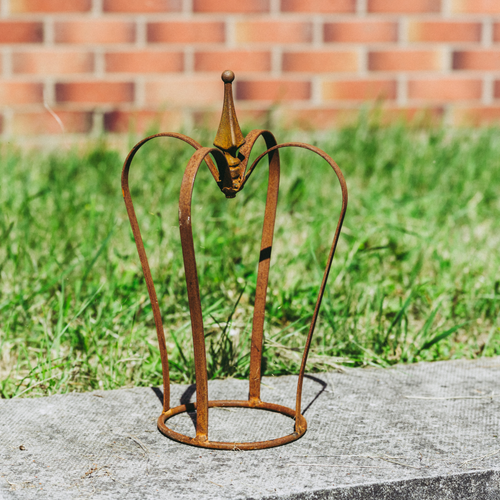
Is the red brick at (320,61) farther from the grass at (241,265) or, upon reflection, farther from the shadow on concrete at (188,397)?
the shadow on concrete at (188,397)

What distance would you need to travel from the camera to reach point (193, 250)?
47.8 inches

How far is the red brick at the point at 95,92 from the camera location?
3.53 metres

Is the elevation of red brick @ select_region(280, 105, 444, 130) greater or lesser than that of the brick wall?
lesser

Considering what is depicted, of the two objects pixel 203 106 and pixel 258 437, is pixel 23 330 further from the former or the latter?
pixel 203 106

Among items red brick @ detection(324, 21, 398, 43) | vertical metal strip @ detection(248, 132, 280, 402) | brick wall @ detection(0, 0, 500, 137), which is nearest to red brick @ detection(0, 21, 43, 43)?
brick wall @ detection(0, 0, 500, 137)

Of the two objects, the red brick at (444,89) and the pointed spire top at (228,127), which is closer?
the pointed spire top at (228,127)

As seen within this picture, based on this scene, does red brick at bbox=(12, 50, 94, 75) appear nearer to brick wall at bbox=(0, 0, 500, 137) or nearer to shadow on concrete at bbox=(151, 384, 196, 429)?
brick wall at bbox=(0, 0, 500, 137)

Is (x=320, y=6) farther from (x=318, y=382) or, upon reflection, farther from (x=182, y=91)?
(x=318, y=382)

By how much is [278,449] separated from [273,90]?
102 inches

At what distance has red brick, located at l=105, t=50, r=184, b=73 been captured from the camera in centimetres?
350

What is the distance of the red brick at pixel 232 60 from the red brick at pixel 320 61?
12 centimetres

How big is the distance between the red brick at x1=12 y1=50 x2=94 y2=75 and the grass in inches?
17.5

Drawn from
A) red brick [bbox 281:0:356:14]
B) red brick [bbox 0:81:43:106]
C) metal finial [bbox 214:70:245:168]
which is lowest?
metal finial [bbox 214:70:245:168]

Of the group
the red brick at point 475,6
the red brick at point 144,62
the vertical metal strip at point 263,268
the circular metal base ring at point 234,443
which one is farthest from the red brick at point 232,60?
the circular metal base ring at point 234,443
